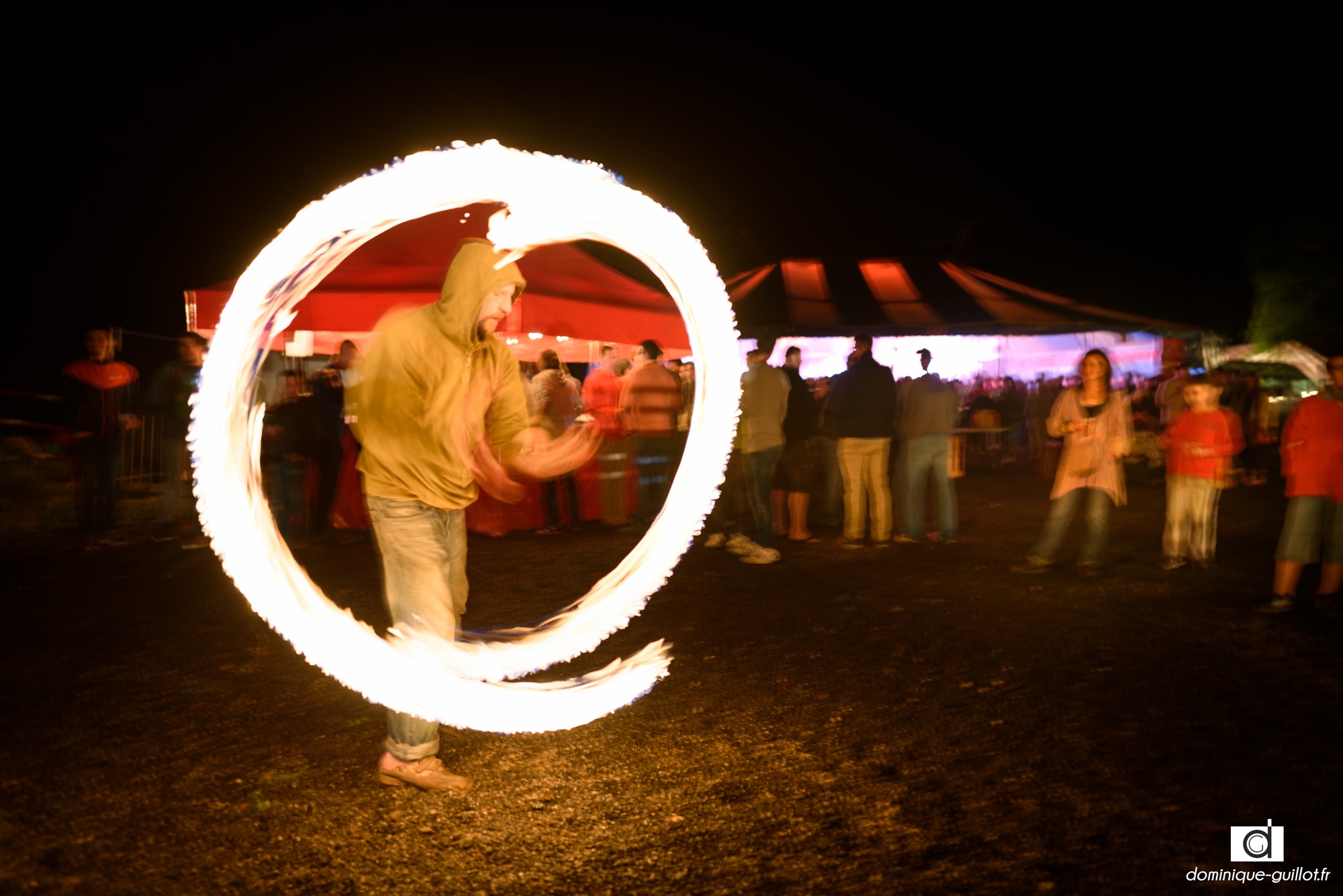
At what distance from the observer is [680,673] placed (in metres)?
5.42

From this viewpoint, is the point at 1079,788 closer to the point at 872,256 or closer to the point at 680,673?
the point at 680,673

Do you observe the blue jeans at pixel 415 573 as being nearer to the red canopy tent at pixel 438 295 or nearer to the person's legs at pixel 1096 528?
the red canopy tent at pixel 438 295

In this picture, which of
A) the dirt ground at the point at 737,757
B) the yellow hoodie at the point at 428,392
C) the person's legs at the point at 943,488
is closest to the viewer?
the dirt ground at the point at 737,757

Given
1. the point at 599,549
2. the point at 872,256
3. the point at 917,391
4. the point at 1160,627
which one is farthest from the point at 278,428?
the point at 872,256

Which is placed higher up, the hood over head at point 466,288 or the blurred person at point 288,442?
the hood over head at point 466,288

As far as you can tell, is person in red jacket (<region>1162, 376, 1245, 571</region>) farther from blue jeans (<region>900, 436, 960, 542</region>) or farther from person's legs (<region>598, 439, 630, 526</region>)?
person's legs (<region>598, 439, 630, 526</region>)

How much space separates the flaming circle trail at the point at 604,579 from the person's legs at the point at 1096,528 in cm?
405

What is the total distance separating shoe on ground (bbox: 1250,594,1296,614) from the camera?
6648mm

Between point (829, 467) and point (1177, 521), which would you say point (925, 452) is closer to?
point (829, 467)

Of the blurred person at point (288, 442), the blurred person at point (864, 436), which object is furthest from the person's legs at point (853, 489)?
the blurred person at point (288, 442)

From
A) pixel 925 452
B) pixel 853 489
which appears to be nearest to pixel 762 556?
pixel 853 489

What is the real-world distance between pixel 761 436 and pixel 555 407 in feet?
7.22

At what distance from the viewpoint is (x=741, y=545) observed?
9094mm

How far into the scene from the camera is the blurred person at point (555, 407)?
9047mm
